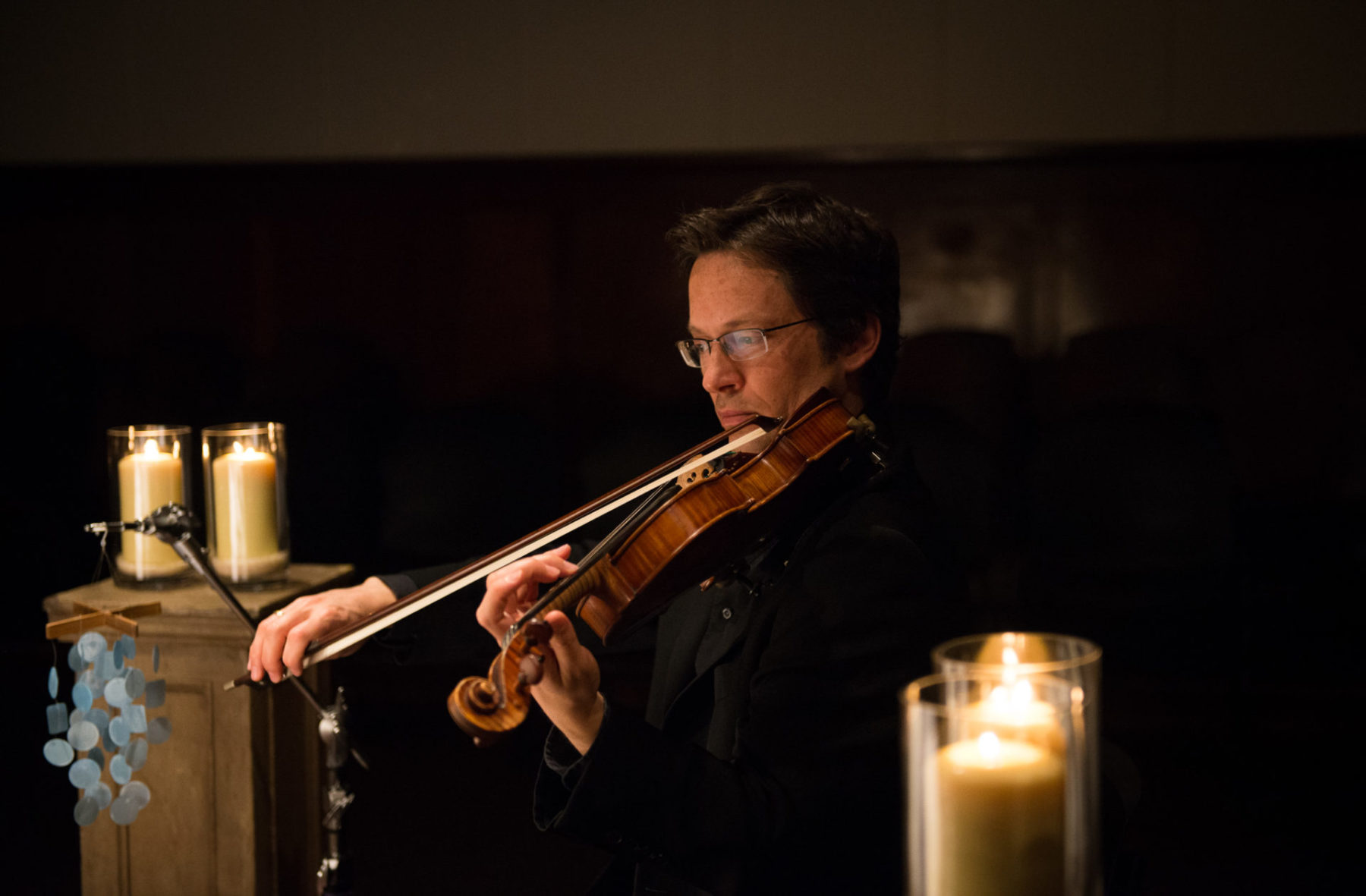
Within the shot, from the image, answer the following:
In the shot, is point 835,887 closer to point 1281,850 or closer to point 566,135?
point 1281,850

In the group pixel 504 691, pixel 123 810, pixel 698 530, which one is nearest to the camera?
pixel 504 691

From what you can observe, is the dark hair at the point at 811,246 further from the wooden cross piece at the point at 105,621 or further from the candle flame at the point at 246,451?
the wooden cross piece at the point at 105,621

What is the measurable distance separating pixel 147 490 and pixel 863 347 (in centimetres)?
98

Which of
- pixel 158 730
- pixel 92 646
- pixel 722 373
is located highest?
pixel 722 373

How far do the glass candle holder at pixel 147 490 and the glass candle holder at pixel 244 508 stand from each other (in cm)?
4

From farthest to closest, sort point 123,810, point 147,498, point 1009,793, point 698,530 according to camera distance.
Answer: point 147,498
point 123,810
point 698,530
point 1009,793

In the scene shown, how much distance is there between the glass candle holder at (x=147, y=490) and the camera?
1.67 meters

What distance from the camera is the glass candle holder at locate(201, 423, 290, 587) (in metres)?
1.68

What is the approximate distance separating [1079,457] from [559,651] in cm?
230

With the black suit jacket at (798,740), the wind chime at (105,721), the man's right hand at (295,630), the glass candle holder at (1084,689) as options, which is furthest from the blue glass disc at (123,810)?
the glass candle holder at (1084,689)

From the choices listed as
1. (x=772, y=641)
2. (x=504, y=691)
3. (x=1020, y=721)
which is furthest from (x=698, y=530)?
(x=1020, y=721)

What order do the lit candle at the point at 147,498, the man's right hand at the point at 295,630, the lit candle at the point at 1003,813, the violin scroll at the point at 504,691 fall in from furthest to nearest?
the lit candle at the point at 147,498 < the man's right hand at the point at 295,630 < the violin scroll at the point at 504,691 < the lit candle at the point at 1003,813

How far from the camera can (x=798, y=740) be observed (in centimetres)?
114

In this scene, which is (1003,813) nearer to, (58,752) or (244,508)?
(58,752)
